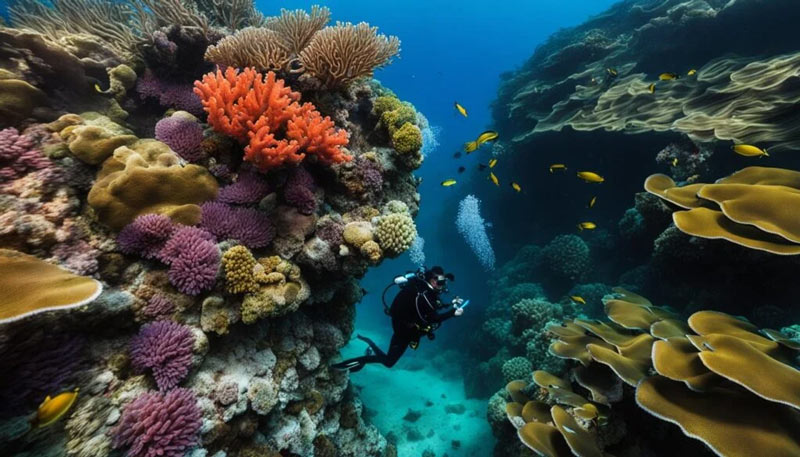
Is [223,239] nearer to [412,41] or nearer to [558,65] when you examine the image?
[558,65]

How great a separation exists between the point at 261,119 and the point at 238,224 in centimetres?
124

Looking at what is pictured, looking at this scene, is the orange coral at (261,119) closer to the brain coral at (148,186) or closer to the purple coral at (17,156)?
the brain coral at (148,186)

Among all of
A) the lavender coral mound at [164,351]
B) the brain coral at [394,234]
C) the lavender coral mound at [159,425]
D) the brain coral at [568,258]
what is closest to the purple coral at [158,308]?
the lavender coral mound at [164,351]

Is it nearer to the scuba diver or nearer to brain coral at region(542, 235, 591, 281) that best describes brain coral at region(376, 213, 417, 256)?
the scuba diver

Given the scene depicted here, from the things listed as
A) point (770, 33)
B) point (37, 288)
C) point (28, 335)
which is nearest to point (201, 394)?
point (28, 335)

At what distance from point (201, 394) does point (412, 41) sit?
315ft

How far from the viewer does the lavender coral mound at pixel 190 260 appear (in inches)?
134

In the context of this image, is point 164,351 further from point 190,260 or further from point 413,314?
point 413,314

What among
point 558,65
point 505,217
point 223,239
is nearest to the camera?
point 223,239

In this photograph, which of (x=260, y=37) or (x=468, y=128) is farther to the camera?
(x=468, y=128)

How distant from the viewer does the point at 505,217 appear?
18.8 m

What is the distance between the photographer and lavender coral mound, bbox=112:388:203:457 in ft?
8.64

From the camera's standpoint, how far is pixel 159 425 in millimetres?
2729

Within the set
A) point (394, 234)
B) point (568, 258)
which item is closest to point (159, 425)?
point (394, 234)
